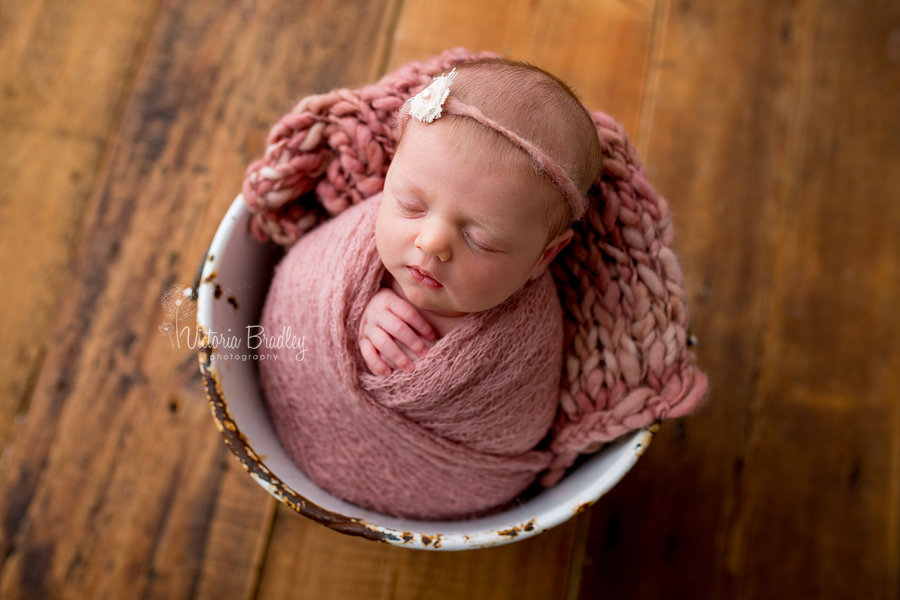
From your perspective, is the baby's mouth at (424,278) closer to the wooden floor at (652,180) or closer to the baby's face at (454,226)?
the baby's face at (454,226)

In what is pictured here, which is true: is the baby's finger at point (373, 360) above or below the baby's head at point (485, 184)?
below

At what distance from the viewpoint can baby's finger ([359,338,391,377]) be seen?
72 centimetres

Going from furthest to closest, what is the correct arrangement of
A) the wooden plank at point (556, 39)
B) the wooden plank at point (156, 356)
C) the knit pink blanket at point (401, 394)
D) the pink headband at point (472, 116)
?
the wooden plank at point (556, 39) < the wooden plank at point (156, 356) < the knit pink blanket at point (401, 394) < the pink headband at point (472, 116)

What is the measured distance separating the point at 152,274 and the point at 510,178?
0.71m

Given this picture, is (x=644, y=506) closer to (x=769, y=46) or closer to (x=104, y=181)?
(x=769, y=46)

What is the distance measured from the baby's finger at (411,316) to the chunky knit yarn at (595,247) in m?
0.16

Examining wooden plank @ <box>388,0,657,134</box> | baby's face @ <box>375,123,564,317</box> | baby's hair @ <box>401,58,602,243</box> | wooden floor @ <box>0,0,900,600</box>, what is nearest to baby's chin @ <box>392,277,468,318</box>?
baby's face @ <box>375,123,564,317</box>

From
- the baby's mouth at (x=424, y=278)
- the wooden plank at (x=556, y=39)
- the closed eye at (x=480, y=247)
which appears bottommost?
the baby's mouth at (x=424, y=278)

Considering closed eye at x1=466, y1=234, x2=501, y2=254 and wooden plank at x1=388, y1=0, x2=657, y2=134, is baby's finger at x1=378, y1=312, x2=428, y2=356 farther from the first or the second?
wooden plank at x1=388, y1=0, x2=657, y2=134

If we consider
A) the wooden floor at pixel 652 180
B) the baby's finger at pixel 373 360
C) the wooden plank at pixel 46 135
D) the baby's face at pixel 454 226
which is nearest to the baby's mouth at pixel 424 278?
the baby's face at pixel 454 226

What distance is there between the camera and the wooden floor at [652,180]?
0.97m

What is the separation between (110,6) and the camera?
3.74 ft

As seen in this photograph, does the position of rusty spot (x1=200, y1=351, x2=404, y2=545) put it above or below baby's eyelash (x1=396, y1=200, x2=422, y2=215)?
below

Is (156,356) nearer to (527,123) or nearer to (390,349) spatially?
(390,349)
